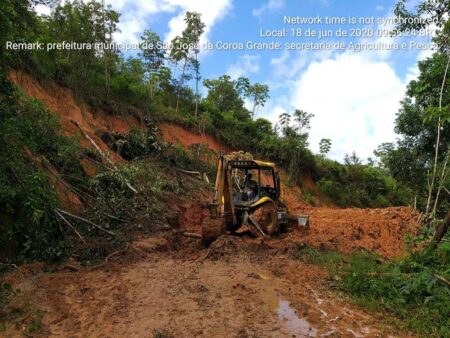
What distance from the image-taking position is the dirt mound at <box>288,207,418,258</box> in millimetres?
10719

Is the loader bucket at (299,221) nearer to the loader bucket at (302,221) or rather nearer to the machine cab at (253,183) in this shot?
the loader bucket at (302,221)

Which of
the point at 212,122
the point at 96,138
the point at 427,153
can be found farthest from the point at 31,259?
the point at 212,122

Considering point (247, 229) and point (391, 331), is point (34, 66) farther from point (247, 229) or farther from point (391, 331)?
point (391, 331)

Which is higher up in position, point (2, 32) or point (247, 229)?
point (2, 32)

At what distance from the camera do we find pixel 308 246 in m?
9.85

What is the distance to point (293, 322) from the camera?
5.50 metres

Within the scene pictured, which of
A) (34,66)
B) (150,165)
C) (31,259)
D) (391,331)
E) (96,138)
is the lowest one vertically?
(391,331)

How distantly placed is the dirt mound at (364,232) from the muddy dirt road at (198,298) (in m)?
2.58

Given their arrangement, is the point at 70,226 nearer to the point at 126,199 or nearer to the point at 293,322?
the point at 126,199

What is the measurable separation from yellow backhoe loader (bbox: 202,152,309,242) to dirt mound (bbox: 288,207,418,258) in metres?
0.79

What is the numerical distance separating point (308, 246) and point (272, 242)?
34.2 inches

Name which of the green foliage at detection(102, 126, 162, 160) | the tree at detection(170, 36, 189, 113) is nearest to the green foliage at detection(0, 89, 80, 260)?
the green foliage at detection(102, 126, 162, 160)

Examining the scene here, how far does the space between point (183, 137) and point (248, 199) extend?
14.2 metres

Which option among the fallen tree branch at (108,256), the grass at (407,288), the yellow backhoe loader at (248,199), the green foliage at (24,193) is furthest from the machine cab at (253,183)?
the green foliage at (24,193)
